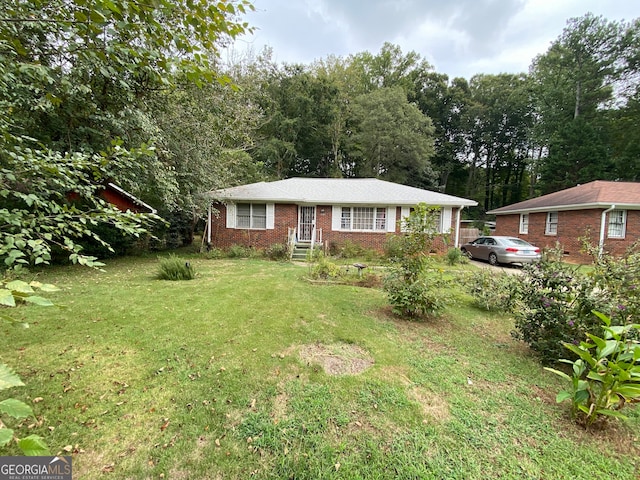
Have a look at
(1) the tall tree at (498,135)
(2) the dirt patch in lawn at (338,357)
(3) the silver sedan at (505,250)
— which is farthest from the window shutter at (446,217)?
(1) the tall tree at (498,135)

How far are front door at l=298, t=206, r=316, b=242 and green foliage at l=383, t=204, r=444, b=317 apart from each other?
9.18 metres

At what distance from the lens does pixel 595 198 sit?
1271 centimetres

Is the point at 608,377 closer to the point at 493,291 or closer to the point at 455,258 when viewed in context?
the point at 493,291

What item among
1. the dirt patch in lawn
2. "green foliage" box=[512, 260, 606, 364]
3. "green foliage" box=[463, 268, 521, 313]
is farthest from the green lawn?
"green foliage" box=[463, 268, 521, 313]

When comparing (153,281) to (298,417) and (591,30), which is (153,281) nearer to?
(298,417)

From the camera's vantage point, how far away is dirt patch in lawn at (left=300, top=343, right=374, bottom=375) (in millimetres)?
3287

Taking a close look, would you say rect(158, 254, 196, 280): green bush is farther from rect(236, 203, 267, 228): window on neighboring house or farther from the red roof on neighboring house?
the red roof on neighboring house

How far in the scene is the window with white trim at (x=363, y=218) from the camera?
13.7 m

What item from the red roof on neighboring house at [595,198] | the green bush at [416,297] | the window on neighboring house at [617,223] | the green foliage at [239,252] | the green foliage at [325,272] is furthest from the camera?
the window on neighboring house at [617,223]

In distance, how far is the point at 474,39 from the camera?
48.7 feet

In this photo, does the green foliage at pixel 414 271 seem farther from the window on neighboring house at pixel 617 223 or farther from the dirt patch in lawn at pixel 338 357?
the window on neighboring house at pixel 617 223

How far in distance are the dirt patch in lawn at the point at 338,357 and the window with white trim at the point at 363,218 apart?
33.5 ft

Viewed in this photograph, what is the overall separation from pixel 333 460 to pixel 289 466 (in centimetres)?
34

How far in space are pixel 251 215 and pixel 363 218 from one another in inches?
225
